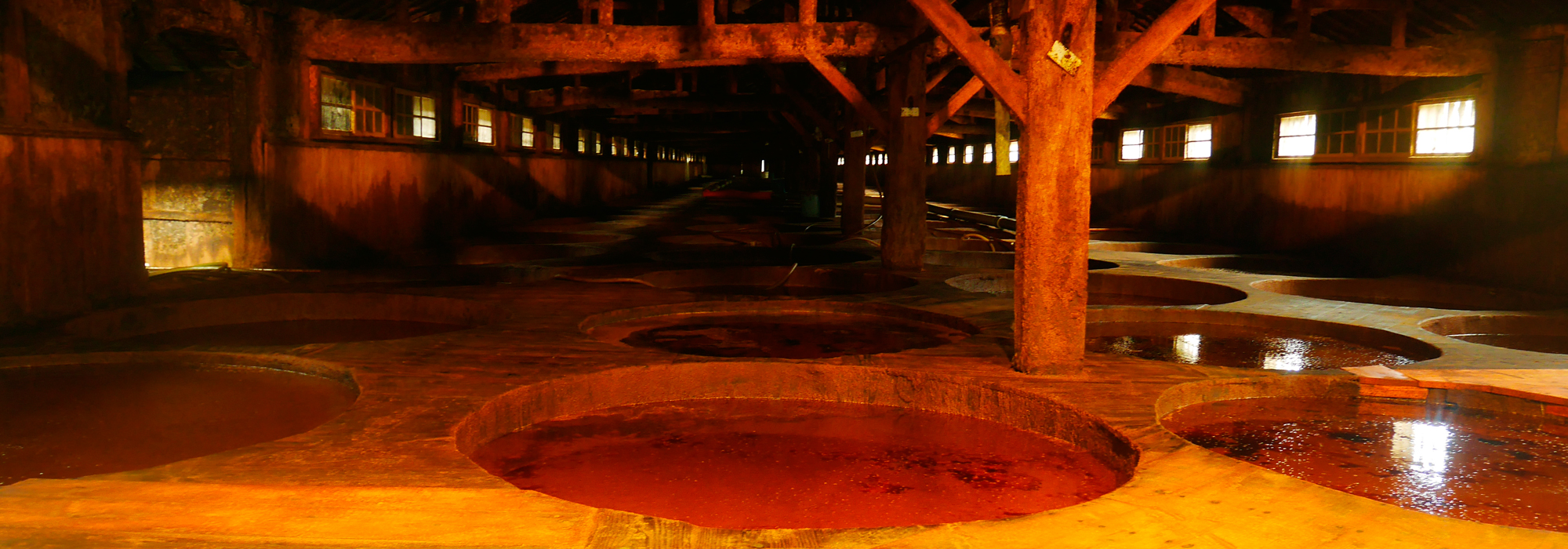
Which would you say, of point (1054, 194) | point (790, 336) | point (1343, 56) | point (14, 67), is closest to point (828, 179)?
point (1343, 56)

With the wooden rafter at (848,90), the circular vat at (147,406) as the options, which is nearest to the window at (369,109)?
the wooden rafter at (848,90)

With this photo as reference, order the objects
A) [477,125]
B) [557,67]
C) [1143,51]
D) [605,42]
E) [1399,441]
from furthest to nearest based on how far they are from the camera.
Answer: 1. [477,125]
2. [557,67]
3. [605,42]
4. [1143,51]
5. [1399,441]

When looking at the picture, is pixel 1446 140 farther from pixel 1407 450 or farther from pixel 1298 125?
pixel 1407 450

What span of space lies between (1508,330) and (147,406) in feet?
29.7

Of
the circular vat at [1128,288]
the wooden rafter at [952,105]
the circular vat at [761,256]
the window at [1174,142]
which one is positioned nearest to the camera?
the wooden rafter at [952,105]

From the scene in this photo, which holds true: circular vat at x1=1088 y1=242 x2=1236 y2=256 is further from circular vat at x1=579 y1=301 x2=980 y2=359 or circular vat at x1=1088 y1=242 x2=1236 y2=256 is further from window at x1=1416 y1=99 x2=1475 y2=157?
circular vat at x1=579 y1=301 x2=980 y2=359

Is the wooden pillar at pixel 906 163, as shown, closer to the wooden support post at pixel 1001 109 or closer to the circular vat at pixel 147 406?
the wooden support post at pixel 1001 109

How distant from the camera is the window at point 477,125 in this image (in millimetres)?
14453

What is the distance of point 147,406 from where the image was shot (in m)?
4.98

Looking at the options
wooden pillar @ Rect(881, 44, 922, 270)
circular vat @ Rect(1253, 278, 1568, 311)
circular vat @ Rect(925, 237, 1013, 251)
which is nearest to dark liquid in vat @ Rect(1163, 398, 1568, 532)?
circular vat @ Rect(1253, 278, 1568, 311)

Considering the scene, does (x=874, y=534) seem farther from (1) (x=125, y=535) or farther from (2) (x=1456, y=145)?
(2) (x=1456, y=145)

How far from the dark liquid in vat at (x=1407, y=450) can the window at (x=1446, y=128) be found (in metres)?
6.98

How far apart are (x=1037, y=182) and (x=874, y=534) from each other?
271 centimetres

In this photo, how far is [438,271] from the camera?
934 centimetres
